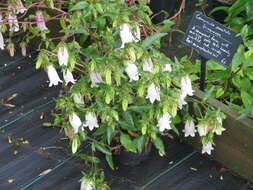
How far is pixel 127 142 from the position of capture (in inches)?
87.2

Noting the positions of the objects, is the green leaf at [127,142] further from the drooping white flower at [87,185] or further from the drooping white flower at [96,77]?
the drooping white flower at [96,77]

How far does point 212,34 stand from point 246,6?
87 centimetres

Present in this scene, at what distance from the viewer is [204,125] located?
208cm

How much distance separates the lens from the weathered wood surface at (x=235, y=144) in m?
2.22

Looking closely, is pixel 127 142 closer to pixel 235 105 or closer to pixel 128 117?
pixel 128 117

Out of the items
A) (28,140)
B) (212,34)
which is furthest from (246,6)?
(28,140)

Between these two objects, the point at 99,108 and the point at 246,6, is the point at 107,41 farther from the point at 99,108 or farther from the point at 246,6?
the point at 246,6

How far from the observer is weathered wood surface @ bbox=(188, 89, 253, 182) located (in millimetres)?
2225

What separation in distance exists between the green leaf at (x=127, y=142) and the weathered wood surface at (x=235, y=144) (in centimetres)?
45

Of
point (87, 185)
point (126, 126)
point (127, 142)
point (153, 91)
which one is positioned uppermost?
point (153, 91)

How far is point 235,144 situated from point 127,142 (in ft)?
1.90

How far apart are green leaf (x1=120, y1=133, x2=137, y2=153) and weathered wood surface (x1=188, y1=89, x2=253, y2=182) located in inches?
17.6

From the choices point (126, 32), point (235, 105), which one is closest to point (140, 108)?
point (126, 32)

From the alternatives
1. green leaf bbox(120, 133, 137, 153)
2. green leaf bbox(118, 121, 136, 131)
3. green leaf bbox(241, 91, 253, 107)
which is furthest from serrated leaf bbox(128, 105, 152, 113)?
green leaf bbox(241, 91, 253, 107)
